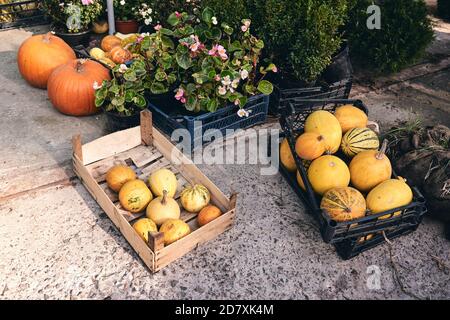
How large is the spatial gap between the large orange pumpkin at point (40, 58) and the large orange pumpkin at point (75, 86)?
0.31 meters

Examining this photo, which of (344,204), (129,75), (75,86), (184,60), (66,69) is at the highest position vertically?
(184,60)

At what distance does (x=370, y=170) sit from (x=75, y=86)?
285 cm

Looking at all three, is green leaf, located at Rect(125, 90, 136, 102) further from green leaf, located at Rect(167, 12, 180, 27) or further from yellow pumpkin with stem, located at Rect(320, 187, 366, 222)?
yellow pumpkin with stem, located at Rect(320, 187, 366, 222)

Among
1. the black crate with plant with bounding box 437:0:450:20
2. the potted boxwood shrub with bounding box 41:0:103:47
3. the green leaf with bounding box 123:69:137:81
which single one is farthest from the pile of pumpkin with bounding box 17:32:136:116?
the black crate with plant with bounding box 437:0:450:20

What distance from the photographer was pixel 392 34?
5.44 m

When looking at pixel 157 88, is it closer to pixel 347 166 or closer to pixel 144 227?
pixel 144 227

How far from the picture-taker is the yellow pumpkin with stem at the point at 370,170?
342 cm

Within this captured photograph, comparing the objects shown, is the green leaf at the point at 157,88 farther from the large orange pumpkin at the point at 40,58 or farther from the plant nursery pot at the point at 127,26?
the plant nursery pot at the point at 127,26

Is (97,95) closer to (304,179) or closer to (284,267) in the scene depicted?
(304,179)

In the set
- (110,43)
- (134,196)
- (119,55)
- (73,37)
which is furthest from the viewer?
(73,37)

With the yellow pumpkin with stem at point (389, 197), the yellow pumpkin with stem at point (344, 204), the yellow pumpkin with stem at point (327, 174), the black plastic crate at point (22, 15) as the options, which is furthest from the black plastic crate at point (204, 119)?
the black plastic crate at point (22, 15)

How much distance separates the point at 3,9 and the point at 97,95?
3.12 m

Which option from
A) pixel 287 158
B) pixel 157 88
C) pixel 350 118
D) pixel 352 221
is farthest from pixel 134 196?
pixel 350 118

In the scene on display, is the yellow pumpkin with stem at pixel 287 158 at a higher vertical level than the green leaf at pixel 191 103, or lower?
lower
